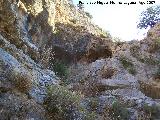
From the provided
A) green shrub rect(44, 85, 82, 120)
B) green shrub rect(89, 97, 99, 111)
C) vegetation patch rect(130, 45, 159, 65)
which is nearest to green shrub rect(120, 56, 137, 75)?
vegetation patch rect(130, 45, 159, 65)

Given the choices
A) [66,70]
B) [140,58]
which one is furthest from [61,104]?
[140,58]

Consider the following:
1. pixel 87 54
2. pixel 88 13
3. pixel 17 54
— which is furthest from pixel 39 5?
pixel 88 13

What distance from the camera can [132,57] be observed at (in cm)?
1647

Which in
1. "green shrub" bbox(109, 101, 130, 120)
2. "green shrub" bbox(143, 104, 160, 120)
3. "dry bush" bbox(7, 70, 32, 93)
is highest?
"dry bush" bbox(7, 70, 32, 93)

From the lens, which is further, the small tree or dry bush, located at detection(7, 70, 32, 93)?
the small tree

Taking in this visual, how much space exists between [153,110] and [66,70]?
601 centimetres

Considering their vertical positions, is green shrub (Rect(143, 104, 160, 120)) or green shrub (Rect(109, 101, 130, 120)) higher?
green shrub (Rect(109, 101, 130, 120))

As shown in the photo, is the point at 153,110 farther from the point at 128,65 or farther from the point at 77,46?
the point at 77,46

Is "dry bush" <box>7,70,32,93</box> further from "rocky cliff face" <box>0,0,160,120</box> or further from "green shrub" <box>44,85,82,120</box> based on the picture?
"green shrub" <box>44,85,82,120</box>

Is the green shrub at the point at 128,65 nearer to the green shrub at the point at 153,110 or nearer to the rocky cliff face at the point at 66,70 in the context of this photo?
the rocky cliff face at the point at 66,70

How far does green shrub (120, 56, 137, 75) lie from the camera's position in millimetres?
15008

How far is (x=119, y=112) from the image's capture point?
9992 mm

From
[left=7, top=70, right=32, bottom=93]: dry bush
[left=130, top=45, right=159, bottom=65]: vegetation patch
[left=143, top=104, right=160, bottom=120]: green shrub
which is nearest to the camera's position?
[left=7, top=70, right=32, bottom=93]: dry bush

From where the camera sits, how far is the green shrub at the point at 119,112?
981 cm
